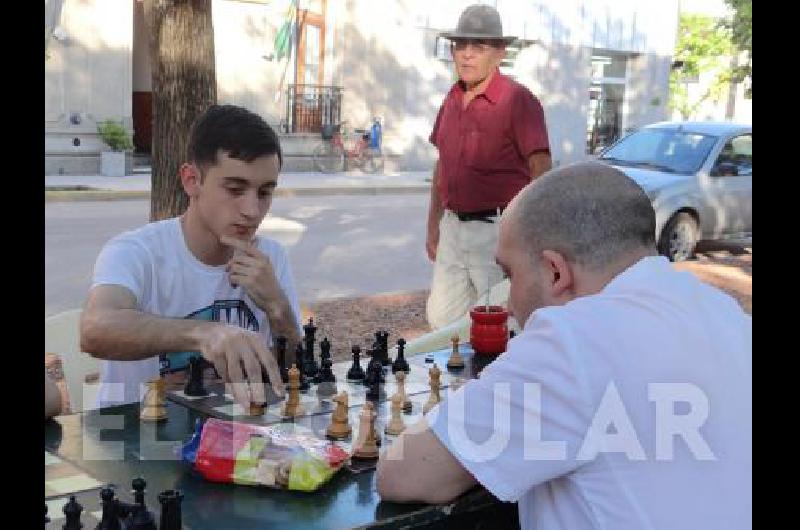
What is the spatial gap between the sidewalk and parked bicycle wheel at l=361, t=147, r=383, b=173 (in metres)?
0.36

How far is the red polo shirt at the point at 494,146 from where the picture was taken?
545 centimetres

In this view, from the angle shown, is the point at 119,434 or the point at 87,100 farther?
the point at 87,100

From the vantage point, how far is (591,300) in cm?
183

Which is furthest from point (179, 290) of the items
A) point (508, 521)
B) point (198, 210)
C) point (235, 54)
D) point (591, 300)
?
point (235, 54)

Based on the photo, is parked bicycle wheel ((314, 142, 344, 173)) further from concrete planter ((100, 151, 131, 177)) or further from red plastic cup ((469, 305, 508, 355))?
red plastic cup ((469, 305, 508, 355))

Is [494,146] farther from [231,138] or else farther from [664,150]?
[664,150]

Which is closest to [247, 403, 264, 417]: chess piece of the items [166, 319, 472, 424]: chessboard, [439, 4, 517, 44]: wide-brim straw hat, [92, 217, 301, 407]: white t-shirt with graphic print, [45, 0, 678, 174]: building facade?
[166, 319, 472, 424]: chessboard

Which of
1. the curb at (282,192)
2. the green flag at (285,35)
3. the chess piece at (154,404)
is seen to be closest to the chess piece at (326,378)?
the chess piece at (154,404)

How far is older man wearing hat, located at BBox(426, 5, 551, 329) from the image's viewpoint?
5.48 metres

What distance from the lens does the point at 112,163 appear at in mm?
18203

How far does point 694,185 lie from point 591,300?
34.0 ft

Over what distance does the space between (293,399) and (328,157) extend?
19.6 m

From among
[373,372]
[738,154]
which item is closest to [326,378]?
[373,372]
